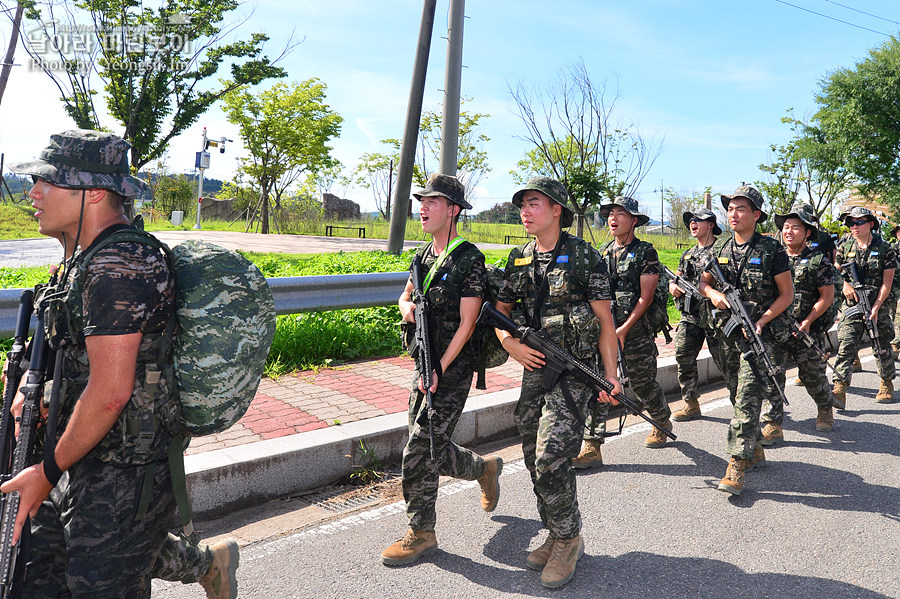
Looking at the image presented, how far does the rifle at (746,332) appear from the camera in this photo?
16.2ft

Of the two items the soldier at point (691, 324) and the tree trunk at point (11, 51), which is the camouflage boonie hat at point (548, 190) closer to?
the soldier at point (691, 324)

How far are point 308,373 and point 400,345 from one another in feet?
4.70

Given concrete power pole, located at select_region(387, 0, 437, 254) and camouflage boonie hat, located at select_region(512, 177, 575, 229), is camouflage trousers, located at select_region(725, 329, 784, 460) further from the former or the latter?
concrete power pole, located at select_region(387, 0, 437, 254)

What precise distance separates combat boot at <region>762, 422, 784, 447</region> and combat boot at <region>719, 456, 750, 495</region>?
3.95 ft

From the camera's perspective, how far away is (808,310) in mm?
6555

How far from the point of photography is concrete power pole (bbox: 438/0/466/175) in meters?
9.12

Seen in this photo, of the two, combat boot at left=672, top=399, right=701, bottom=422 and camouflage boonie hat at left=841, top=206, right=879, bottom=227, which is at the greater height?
camouflage boonie hat at left=841, top=206, right=879, bottom=227

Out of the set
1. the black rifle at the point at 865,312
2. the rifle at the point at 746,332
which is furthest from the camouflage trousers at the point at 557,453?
the black rifle at the point at 865,312

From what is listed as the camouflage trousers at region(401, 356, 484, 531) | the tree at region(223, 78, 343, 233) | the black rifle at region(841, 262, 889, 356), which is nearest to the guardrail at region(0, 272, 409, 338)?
the camouflage trousers at region(401, 356, 484, 531)

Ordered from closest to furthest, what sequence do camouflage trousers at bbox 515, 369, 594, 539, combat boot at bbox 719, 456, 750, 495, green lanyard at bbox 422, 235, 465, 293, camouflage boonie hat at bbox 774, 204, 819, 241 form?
camouflage trousers at bbox 515, 369, 594, 539, green lanyard at bbox 422, 235, 465, 293, combat boot at bbox 719, 456, 750, 495, camouflage boonie hat at bbox 774, 204, 819, 241

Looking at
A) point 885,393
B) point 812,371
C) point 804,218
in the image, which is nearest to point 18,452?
point 812,371

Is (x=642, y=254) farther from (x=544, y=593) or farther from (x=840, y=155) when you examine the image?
(x=840, y=155)

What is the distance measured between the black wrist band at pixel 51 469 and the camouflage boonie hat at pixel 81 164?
2.67 feet

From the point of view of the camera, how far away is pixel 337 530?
375cm
